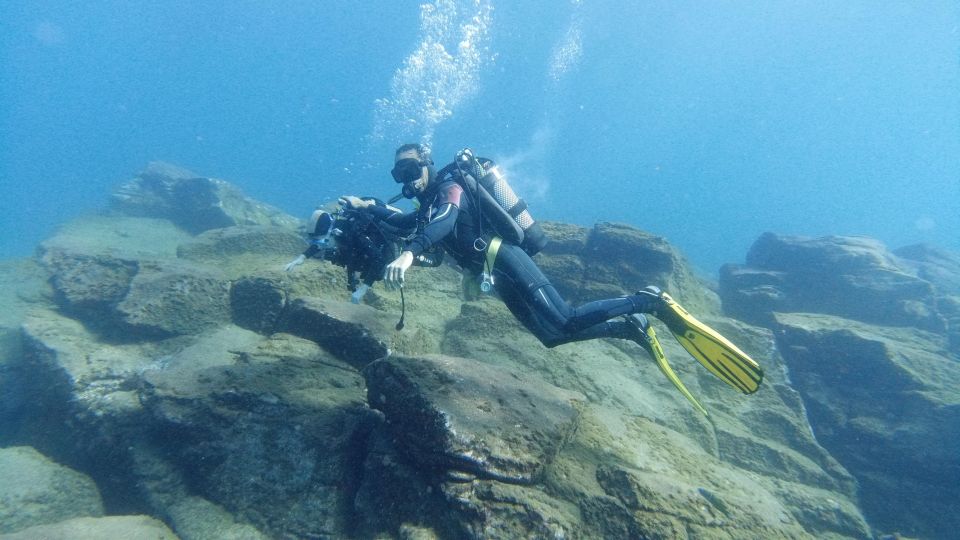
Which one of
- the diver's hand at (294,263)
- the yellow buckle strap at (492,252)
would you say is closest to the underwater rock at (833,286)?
the yellow buckle strap at (492,252)

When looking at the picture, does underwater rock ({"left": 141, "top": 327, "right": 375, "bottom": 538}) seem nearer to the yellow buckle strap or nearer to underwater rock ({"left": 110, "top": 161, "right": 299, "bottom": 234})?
the yellow buckle strap

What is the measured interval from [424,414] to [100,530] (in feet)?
8.27

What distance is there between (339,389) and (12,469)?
3.24 metres

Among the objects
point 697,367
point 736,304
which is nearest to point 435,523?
point 697,367

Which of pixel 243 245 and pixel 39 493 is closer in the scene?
pixel 39 493

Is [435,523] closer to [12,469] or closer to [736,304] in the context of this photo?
[12,469]

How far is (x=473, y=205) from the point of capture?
189 inches

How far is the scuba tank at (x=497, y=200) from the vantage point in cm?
479

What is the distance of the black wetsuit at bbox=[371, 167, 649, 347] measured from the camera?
4.56m

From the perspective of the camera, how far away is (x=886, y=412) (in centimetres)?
738

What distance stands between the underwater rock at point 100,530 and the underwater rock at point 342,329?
229cm

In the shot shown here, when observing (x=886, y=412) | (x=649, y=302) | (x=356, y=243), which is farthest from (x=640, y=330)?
(x=886, y=412)

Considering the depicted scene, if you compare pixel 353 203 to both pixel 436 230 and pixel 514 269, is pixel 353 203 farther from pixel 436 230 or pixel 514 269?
pixel 514 269

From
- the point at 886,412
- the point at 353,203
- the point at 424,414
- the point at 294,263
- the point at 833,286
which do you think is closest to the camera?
the point at 424,414
